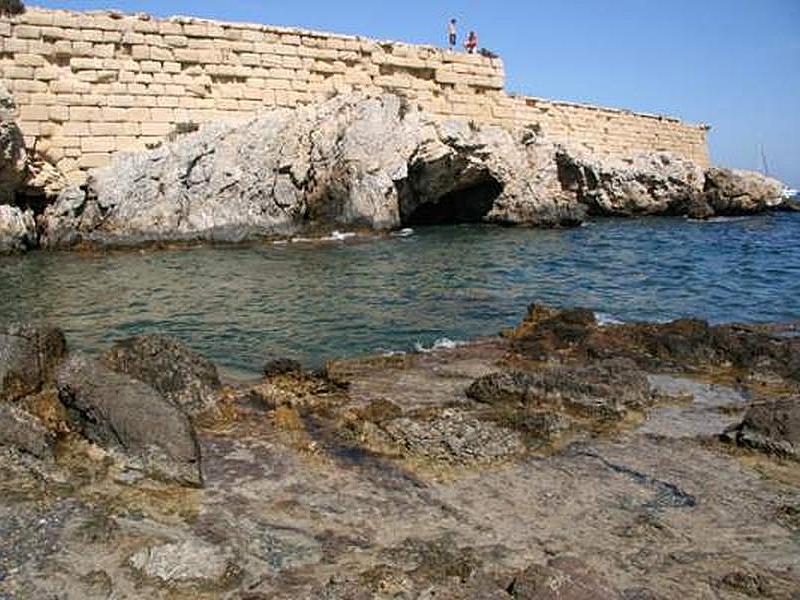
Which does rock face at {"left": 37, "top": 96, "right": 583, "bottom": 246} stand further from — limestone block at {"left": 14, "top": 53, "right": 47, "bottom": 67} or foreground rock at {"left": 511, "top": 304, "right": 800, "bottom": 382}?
foreground rock at {"left": 511, "top": 304, "right": 800, "bottom": 382}

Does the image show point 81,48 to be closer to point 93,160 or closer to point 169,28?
point 169,28

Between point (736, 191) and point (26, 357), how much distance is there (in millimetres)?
31171

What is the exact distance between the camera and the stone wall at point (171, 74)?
17688 millimetres

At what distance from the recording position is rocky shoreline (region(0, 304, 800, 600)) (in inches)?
127

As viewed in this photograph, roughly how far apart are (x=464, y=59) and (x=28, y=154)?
→ 13.5m

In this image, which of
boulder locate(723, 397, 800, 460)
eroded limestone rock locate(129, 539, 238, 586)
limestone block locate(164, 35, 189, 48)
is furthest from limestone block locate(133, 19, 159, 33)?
eroded limestone rock locate(129, 539, 238, 586)

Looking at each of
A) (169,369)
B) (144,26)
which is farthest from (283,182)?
(169,369)

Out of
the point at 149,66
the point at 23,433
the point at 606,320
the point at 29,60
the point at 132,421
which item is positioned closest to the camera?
the point at 23,433

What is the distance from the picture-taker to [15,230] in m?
16.0

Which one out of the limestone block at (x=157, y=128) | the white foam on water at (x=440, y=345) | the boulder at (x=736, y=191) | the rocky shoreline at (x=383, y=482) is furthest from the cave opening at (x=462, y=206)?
the rocky shoreline at (x=383, y=482)

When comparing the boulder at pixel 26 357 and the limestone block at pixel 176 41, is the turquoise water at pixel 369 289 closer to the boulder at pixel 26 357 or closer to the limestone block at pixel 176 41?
the boulder at pixel 26 357

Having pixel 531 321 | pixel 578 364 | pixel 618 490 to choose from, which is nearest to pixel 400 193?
pixel 531 321

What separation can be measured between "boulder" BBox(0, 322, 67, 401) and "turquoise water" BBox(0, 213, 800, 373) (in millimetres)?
2318

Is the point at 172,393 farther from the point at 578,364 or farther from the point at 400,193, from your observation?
the point at 400,193
